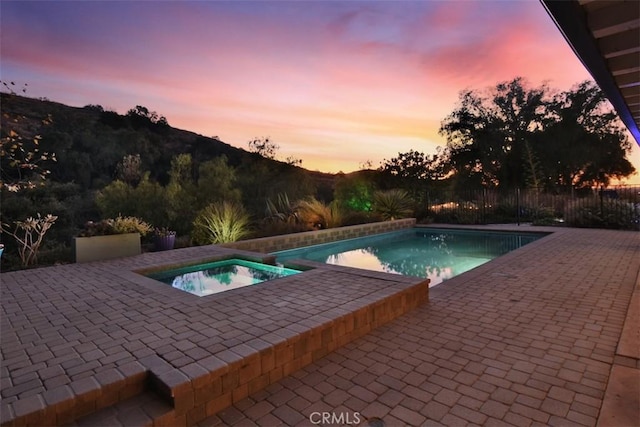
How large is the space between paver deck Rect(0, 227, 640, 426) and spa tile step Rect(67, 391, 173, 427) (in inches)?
0.4

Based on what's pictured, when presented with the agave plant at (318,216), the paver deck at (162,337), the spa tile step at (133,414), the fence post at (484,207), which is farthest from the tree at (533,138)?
the spa tile step at (133,414)

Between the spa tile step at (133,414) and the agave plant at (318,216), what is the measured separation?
818 cm

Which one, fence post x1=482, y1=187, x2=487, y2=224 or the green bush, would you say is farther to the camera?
fence post x1=482, y1=187, x2=487, y2=224

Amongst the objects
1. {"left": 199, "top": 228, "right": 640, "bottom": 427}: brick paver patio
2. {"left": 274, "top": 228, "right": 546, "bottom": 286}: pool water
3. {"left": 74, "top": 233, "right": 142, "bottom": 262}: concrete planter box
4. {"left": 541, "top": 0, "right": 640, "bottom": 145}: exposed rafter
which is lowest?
{"left": 274, "top": 228, "right": 546, "bottom": 286}: pool water

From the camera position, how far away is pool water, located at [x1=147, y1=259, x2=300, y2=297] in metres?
5.00

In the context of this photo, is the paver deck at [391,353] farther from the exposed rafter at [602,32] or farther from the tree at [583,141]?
the tree at [583,141]

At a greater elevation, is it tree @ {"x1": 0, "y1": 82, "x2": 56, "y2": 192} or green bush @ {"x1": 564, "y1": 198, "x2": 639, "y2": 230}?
tree @ {"x1": 0, "y1": 82, "x2": 56, "y2": 192}

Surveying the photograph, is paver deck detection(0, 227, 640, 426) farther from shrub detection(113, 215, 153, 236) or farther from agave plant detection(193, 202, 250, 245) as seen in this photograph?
agave plant detection(193, 202, 250, 245)

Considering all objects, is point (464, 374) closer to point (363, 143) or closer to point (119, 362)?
point (119, 362)

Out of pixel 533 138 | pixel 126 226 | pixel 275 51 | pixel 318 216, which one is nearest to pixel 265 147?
pixel 318 216

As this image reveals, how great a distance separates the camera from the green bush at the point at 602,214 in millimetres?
10062

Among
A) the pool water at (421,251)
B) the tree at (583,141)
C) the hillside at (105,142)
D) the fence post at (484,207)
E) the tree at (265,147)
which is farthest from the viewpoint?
the tree at (583,141)

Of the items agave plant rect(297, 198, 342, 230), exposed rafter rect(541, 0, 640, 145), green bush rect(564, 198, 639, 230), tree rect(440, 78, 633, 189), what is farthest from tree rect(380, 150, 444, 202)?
exposed rafter rect(541, 0, 640, 145)

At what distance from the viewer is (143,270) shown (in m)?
5.05
